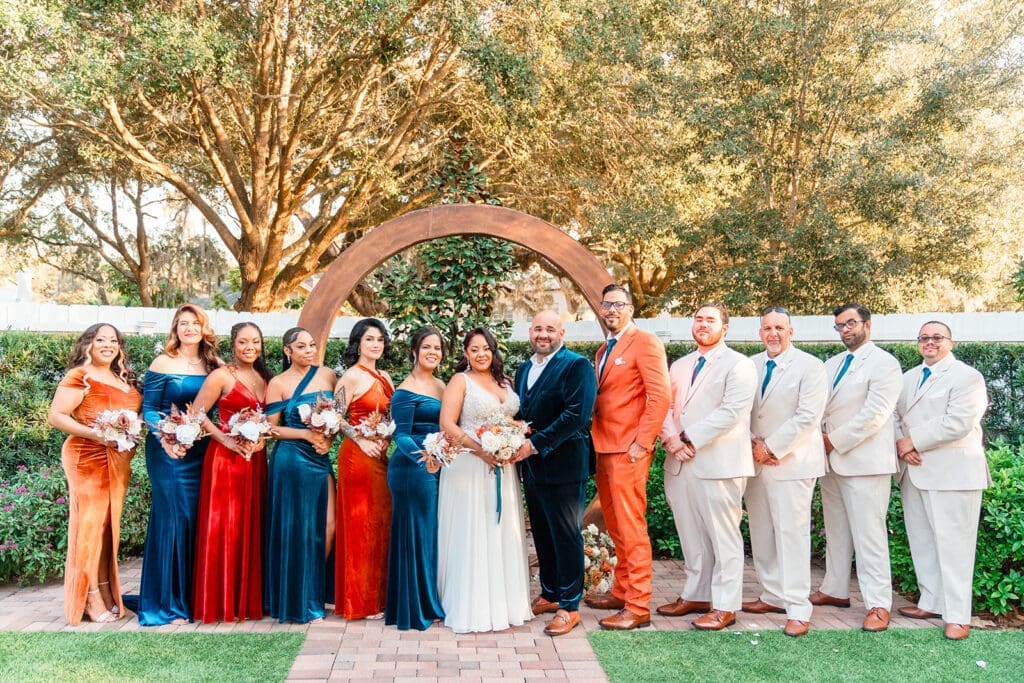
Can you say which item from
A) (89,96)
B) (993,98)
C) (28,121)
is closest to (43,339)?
(89,96)

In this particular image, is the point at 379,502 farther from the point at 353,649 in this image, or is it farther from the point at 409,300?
the point at 409,300

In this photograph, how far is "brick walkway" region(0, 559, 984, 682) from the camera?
13.1 feet

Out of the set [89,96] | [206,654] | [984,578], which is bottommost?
[206,654]

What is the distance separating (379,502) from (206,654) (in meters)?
1.23

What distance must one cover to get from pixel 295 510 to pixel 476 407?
1250 mm

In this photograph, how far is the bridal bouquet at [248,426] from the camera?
Result: 4578mm

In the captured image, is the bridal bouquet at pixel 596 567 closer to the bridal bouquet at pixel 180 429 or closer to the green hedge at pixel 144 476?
the green hedge at pixel 144 476

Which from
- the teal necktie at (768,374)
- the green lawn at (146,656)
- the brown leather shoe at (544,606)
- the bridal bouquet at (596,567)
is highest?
the teal necktie at (768,374)

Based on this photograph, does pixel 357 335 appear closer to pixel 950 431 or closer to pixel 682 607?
pixel 682 607

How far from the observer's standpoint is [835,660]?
4246 mm

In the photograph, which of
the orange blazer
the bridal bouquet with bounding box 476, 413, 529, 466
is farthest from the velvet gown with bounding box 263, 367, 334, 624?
the orange blazer

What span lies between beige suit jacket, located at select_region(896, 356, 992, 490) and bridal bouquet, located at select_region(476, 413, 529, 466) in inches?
95.6

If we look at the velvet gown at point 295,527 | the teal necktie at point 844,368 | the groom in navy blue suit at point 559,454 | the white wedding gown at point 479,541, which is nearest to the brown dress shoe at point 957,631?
the teal necktie at point 844,368

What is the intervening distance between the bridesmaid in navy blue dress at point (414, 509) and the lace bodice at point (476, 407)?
195mm
